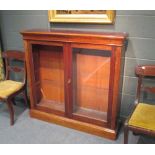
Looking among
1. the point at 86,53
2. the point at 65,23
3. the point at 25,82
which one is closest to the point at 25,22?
the point at 65,23

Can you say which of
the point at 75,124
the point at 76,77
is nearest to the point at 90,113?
the point at 75,124

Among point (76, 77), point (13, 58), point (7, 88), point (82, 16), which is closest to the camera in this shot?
point (82, 16)

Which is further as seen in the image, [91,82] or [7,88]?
[7,88]

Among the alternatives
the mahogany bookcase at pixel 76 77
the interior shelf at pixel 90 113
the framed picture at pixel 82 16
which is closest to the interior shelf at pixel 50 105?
the mahogany bookcase at pixel 76 77

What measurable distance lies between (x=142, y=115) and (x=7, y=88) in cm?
157

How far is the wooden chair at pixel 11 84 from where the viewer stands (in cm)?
219

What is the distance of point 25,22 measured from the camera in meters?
2.31

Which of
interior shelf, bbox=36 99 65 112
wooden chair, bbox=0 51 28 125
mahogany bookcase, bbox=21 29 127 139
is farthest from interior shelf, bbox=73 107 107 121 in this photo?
wooden chair, bbox=0 51 28 125

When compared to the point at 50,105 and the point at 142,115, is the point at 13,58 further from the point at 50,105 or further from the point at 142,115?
the point at 142,115

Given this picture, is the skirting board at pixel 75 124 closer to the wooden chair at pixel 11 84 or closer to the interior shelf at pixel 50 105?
the interior shelf at pixel 50 105

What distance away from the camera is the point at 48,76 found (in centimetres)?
236

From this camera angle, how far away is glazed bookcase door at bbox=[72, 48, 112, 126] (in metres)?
1.91

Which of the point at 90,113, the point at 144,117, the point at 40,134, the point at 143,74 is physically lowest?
the point at 40,134

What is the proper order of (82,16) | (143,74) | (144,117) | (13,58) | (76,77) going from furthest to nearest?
(13,58)
(76,77)
(82,16)
(143,74)
(144,117)
